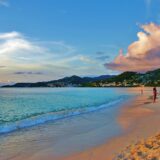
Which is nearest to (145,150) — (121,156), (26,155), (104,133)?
(121,156)

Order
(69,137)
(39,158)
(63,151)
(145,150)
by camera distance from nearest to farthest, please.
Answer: (145,150) < (39,158) < (63,151) < (69,137)

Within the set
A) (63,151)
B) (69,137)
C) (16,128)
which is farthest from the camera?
(16,128)

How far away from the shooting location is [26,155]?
12.7 m

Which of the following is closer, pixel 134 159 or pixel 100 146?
pixel 134 159

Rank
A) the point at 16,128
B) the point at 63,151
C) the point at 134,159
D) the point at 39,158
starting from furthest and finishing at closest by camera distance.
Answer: the point at 16,128 < the point at 63,151 < the point at 39,158 < the point at 134,159

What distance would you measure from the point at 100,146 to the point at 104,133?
4337mm

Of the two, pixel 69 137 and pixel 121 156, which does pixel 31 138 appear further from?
pixel 121 156

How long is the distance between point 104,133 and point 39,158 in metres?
6.69

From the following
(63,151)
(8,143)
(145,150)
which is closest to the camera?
(145,150)

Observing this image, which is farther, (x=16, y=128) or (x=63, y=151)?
(x=16, y=128)

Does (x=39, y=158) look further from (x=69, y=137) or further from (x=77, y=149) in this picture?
(x=69, y=137)

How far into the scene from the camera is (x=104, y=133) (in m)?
18.1

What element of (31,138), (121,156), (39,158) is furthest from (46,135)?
(121,156)

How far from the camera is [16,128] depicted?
22.2 metres
